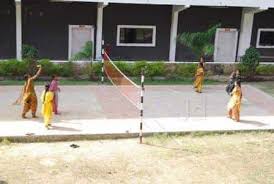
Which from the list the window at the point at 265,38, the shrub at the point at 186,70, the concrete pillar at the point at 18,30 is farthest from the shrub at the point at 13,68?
the window at the point at 265,38

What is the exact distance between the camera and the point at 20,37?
20.3m

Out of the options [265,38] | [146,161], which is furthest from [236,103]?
[265,38]

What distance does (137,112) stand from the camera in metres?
14.8

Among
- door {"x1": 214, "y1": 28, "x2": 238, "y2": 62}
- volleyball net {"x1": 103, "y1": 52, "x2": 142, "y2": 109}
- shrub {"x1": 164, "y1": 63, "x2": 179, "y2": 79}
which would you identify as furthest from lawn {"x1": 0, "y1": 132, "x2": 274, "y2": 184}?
door {"x1": 214, "y1": 28, "x2": 238, "y2": 62}

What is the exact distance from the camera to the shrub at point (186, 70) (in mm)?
20000

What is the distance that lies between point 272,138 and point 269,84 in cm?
717

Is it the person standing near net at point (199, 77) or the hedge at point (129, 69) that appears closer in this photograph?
the person standing near net at point (199, 77)

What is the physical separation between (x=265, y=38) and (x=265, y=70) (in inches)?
124

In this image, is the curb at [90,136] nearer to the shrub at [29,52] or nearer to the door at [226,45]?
the shrub at [29,52]

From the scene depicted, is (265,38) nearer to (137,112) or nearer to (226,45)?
(226,45)

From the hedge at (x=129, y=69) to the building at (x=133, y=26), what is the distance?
205cm

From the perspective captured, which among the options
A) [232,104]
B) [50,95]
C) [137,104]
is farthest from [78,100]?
[232,104]

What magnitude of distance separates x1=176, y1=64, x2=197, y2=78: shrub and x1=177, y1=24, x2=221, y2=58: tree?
2.90 ft

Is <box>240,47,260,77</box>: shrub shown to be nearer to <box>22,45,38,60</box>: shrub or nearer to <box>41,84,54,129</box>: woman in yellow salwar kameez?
<box>22,45,38,60</box>: shrub
